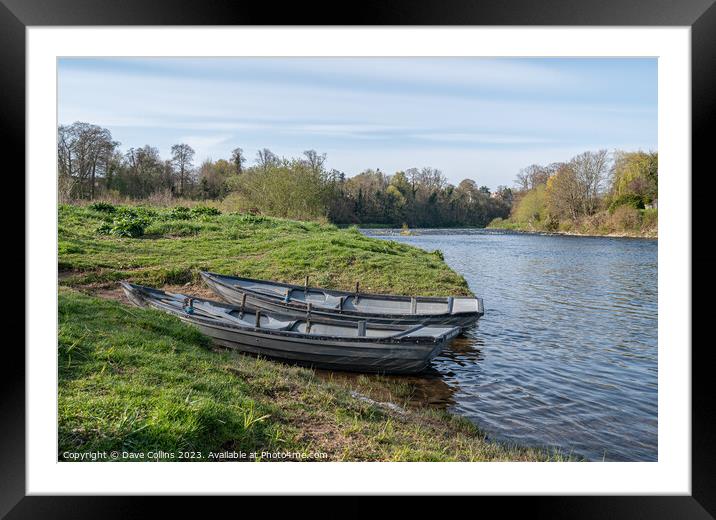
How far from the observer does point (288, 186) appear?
36.2ft


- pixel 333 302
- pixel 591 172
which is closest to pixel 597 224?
pixel 591 172

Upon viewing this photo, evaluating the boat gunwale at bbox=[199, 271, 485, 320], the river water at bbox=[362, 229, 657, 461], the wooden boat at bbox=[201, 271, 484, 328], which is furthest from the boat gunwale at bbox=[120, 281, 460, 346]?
the boat gunwale at bbox=[199, 271, 485, 320]

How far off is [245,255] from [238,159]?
234 centimetres

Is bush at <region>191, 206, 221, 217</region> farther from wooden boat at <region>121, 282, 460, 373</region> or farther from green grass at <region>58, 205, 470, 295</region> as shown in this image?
wooden boat at <region>121, 282, 460, 373</region>

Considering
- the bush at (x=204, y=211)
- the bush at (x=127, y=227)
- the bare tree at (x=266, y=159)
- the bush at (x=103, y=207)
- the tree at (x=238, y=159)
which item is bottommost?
the bush at (x=127, y=227)

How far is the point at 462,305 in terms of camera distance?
7227 mm

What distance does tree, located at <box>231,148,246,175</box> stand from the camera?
7.59 metres

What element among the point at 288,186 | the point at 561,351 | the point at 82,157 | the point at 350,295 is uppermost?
the point at 288,186

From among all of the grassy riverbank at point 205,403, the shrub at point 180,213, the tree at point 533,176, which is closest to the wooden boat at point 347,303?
the grassy riverbank at point 205,403

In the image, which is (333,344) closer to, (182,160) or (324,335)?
(324,335)

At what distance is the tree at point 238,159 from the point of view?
24.9 ft
